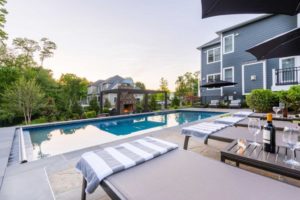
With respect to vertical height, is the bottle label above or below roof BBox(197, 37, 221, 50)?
below

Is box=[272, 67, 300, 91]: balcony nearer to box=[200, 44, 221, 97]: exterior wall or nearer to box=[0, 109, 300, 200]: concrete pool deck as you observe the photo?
box=[200, 44, 221, 97]: exterior wall

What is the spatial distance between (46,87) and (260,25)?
20.9 metres

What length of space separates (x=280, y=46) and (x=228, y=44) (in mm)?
10628

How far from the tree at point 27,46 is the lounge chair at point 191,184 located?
22533 millimetres

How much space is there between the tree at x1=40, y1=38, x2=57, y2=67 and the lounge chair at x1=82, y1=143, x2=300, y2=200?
23.3 meters

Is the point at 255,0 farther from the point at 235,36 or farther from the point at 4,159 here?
the point at 235,36

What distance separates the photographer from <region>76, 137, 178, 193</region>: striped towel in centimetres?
138

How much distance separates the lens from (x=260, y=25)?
11.3 meters

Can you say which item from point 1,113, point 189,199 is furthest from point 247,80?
point 1,113

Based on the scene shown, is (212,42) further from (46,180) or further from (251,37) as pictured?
(46,180)

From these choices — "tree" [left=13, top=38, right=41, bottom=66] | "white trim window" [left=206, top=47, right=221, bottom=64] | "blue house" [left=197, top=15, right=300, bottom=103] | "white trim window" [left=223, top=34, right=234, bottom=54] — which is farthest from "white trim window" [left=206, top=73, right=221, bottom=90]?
"tree" [left=13, top=38, right=41, bottom=66]

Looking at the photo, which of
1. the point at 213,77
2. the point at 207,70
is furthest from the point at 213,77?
the point at 207,70

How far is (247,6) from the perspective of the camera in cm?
268

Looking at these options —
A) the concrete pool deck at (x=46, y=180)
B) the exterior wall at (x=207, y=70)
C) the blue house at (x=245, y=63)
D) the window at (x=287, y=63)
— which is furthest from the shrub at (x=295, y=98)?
the exterior wall at (x=207, y=70)
